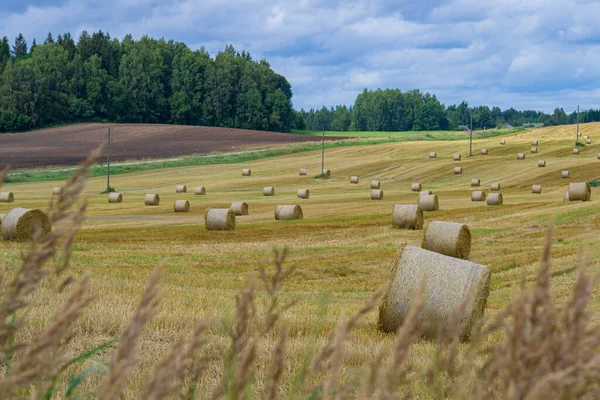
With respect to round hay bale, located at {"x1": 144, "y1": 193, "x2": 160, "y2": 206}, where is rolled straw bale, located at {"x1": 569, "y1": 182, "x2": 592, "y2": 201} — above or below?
above

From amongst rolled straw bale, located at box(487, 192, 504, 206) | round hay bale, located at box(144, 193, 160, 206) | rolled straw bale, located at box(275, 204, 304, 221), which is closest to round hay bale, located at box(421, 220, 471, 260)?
rolled straw bale, located at box(275, 204, 304, 221)

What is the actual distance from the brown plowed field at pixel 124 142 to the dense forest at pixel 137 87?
9.78 meters

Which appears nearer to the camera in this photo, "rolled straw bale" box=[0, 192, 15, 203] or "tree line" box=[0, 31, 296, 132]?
"rolled straw bale" box=[0, 192, 15, 203]

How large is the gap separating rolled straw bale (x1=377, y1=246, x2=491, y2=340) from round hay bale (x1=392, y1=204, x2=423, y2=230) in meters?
16.2

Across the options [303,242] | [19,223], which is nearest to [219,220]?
[303,242]

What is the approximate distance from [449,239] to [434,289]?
10226 millimetres

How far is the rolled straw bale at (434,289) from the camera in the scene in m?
8.80

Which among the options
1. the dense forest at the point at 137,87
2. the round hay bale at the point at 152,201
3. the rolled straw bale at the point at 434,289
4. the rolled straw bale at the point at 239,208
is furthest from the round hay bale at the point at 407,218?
the dense forest at the point at 137,87

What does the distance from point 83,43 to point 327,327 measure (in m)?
136

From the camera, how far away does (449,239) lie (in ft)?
62.3

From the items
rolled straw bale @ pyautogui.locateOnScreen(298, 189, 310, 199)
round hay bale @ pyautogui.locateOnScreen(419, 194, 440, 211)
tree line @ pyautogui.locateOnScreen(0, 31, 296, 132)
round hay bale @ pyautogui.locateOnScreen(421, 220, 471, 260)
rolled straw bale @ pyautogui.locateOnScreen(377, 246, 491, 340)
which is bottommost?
rolled straw bale @ pyautogui.locateOnScreen(298, 189, 310, 199)

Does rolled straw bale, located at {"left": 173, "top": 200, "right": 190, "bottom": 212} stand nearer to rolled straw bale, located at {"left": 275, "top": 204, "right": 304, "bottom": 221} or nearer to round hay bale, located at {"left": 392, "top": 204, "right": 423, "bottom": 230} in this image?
rolled straw bale, located at {"left": 275, "top": 204, "right": 304, "bottom": 221}

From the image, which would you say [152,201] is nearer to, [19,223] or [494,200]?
[494,200]

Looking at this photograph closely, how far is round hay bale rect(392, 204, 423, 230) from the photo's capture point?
2611 centimetres
